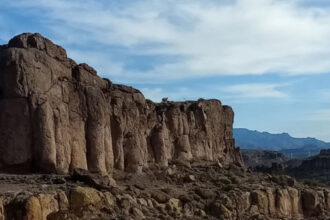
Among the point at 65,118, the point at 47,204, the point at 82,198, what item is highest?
the point at 65,118

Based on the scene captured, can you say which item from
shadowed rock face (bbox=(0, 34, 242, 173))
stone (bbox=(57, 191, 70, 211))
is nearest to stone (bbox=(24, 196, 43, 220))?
stone (bbox=(57, 191, 70, 211))

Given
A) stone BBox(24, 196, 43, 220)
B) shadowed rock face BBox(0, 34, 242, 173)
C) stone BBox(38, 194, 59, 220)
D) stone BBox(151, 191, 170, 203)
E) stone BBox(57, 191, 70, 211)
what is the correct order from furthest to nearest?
stone BBox(151, 191, 170, 203)
shadowed rock face BBox(0, 34, 242, 173)
stone BBox(57, 191, 70, 211)
stone BBox(38, 194, 59, 220)
stone BBox(24, 196, 43, 220)

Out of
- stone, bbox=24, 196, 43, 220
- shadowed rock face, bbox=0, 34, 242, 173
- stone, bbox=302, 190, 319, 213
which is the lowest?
stone, bbox=302, 190, 319, 213

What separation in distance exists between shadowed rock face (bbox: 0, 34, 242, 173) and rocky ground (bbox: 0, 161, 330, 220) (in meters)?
1.34

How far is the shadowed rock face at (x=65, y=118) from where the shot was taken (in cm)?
2739

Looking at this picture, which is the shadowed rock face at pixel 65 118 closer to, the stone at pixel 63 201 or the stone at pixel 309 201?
the stone at pixel 63 201

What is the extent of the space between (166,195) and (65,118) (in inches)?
257

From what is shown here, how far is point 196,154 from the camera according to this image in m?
46.7

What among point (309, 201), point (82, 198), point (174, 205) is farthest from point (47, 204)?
point (309, 201)

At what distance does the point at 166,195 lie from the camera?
102ft

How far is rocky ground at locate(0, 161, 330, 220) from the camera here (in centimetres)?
2344

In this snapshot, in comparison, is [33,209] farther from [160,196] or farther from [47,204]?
[160,196]

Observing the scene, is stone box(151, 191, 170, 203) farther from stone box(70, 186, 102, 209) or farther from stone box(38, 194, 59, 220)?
stone box(38, 194, 59, 220)

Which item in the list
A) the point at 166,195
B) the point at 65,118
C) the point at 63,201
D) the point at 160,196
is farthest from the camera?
the point at 166,195
